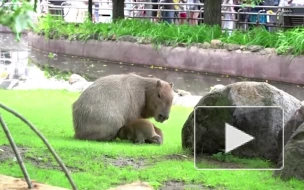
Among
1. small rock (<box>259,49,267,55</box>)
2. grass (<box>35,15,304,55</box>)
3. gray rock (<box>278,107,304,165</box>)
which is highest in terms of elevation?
gray rock (<box>278,107,304,165</box>)

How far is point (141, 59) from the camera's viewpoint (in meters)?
21.2

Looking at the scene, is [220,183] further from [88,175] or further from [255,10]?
[255,10]

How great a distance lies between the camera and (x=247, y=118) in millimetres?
6668

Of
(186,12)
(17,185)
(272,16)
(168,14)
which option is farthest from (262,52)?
(17,185)

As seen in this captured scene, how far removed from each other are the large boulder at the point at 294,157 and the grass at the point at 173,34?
36.5ft

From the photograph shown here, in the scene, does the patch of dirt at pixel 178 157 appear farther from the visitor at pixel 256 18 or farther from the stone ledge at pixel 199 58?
the visitor at pixel 256 18

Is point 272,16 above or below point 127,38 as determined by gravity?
above

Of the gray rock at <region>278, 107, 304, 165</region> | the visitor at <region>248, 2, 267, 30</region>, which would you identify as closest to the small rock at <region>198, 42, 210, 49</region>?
the visitor at <region>248, 2, 267, 30</region>

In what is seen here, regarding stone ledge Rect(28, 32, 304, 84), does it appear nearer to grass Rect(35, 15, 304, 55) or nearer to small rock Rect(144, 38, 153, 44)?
small rock Rect(144, 38, 153, 44)

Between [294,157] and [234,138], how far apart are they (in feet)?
6.61

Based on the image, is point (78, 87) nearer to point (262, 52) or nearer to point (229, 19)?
point (262, 52)

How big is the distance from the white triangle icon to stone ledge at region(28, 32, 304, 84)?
376 inches

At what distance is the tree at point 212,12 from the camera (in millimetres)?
20891

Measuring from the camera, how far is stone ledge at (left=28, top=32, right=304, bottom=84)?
56.0 ft
